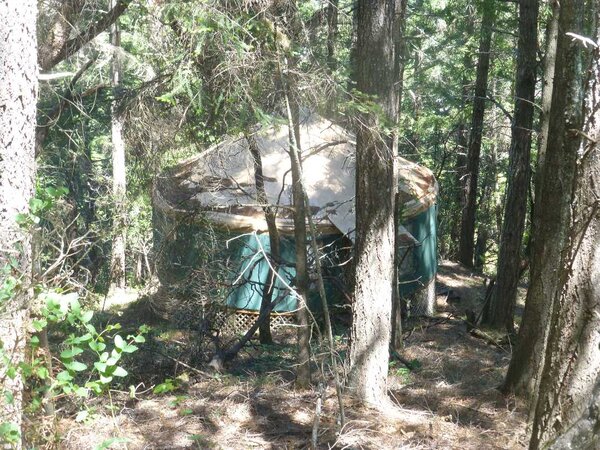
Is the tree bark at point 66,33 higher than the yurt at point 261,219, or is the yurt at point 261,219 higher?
the tree bark at point 66,33

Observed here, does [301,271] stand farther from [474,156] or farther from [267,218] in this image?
[474,156]

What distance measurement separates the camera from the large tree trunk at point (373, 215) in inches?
271

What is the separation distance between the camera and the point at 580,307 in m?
3.95

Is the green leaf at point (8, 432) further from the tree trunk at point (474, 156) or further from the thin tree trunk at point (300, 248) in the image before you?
the tree trunk at point (474, 156)

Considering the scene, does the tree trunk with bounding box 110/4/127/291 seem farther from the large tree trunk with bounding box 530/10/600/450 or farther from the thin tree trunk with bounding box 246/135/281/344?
the large tree trunk with bounding box 530/10/600/450

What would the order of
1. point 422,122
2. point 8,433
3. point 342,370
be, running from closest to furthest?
point 8,433 < point 342,370 < point 422,122

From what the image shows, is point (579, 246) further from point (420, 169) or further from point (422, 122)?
point (422, 122)

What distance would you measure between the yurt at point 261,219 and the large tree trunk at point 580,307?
9.58 ft

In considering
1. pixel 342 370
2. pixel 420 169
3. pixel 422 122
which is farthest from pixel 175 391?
pixel 422 122

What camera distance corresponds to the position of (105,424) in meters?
6.56

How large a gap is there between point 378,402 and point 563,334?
11.0ft

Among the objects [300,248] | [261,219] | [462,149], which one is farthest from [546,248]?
[462,149]

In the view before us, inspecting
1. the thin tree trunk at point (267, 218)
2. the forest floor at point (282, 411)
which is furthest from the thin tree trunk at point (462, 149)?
the forest floor at point (282, 411)

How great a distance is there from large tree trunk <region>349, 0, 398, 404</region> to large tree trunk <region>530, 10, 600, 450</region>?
2.95m
